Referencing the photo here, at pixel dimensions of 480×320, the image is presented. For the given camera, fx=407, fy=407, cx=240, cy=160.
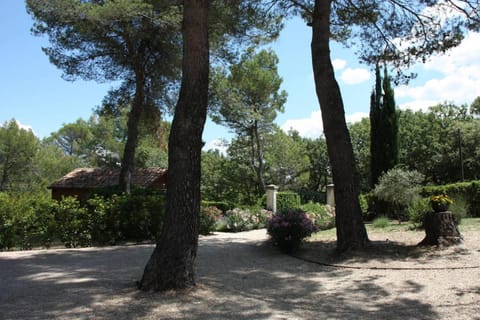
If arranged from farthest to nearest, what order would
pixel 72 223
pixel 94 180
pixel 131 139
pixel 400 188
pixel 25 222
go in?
pixel 94 180 < pixel 131 139 < pixel 400 188 < pixel 72 223 < pixel 25 222


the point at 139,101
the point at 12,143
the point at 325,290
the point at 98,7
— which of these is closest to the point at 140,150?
the point at 12,143

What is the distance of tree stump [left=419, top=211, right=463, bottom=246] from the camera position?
7711 millimetres

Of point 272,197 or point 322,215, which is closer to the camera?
point 322,215

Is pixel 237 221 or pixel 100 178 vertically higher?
pixel 100 178

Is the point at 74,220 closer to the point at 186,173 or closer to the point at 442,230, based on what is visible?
the point at 186,173

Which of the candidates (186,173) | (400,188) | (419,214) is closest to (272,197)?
(400,188)

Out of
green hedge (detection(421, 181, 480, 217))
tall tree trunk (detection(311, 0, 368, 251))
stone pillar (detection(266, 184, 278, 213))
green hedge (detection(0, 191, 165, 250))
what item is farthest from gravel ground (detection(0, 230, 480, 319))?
stone pillar (detection(266, 184, 278, 213))

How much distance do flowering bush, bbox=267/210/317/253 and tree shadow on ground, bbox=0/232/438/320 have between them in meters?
0.60

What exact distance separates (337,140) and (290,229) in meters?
2.10

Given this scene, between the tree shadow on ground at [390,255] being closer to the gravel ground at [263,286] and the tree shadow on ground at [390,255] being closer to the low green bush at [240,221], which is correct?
the gravel ground at [263,286]

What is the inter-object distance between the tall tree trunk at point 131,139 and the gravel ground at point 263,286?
6.67 metres

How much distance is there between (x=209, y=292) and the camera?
5055 millimetres

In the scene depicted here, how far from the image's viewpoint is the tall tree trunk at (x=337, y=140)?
812 cm

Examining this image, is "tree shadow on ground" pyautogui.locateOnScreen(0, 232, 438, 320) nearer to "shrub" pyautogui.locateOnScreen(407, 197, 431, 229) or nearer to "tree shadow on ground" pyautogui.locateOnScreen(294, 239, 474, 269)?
"tree shadow on ground" pyautogui.locateOnScreen(294, 239, 474, 269)
